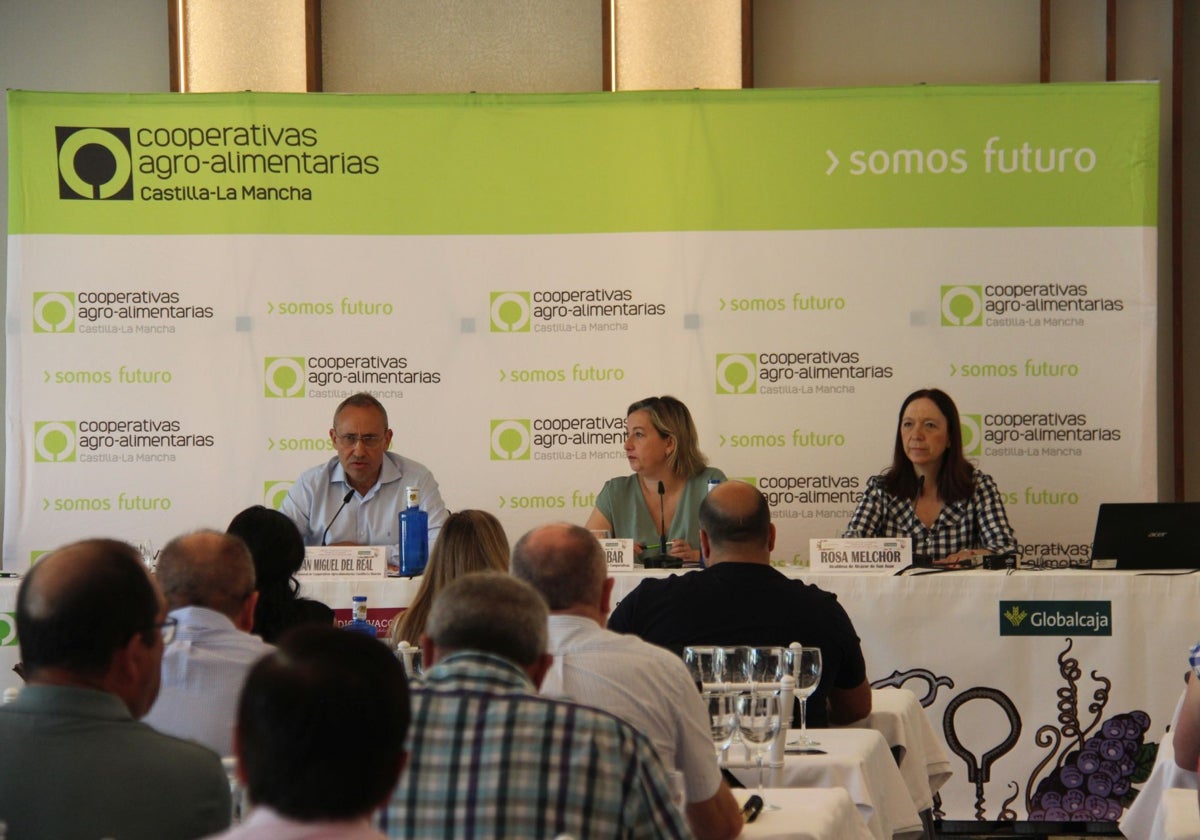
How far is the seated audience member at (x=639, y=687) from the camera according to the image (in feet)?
7.07

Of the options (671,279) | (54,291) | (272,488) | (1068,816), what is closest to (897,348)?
(671,279)

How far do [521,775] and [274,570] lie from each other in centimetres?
183

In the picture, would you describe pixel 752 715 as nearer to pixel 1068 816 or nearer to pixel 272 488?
pixel 1068 816

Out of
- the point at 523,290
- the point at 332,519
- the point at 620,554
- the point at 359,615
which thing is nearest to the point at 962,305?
the point at 523,290

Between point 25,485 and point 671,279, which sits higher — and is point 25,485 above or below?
below

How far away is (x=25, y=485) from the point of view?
5848mm

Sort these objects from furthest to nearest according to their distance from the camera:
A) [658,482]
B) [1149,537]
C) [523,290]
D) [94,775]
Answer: [523,290], [658,482], [1149,537], [94,775]

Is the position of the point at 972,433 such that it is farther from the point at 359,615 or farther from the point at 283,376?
the point at 359,615

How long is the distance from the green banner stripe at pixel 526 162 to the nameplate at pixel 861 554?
1652 millimetres

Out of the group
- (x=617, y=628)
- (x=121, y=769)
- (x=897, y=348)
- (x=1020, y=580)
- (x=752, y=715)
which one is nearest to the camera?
(x=121, y=769)

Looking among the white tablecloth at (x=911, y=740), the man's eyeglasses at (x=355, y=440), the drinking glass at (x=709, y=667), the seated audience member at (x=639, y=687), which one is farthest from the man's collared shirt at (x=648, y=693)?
the man's eyeglasses at (x=355, y=440)

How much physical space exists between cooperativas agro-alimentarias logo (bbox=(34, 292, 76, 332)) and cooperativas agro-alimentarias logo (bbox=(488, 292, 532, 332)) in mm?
1643

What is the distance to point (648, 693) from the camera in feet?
7.16

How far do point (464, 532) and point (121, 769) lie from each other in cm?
191
